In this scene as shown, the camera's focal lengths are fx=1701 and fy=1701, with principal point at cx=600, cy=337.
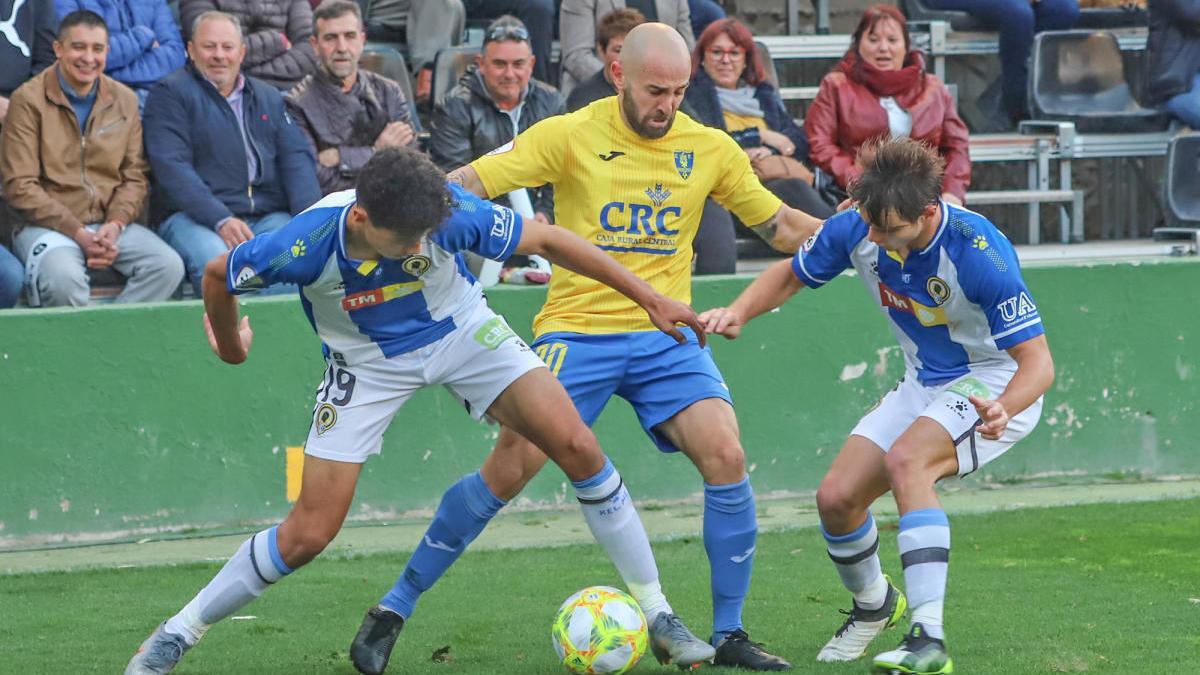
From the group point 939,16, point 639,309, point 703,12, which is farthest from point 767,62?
point 639,309

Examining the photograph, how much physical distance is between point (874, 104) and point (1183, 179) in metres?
2.45

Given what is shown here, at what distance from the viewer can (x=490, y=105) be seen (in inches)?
361

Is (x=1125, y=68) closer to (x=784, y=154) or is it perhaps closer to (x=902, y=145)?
(x=784, y=154)

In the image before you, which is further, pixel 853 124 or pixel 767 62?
pixel 767 62

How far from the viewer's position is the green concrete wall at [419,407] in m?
8.07

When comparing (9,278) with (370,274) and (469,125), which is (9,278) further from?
(370,274)

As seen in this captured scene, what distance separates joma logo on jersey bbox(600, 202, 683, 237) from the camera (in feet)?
19.8

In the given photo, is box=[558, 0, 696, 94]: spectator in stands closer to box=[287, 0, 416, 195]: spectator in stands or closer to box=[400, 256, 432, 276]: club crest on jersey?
box=[287, 0, 416, 195]: spectator in stands

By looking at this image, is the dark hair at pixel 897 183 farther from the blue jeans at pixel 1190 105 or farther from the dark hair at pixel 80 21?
the blue jeans at pixel 1190 105

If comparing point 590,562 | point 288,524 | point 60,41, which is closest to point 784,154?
point 590,562

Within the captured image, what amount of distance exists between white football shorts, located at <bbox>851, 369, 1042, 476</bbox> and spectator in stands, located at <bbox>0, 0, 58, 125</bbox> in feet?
17.3

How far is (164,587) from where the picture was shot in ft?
23.4

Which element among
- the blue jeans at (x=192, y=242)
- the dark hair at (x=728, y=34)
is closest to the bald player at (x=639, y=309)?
the blue jeans at (x=192, y=242)

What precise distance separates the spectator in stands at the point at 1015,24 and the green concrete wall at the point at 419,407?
322 centimetres
